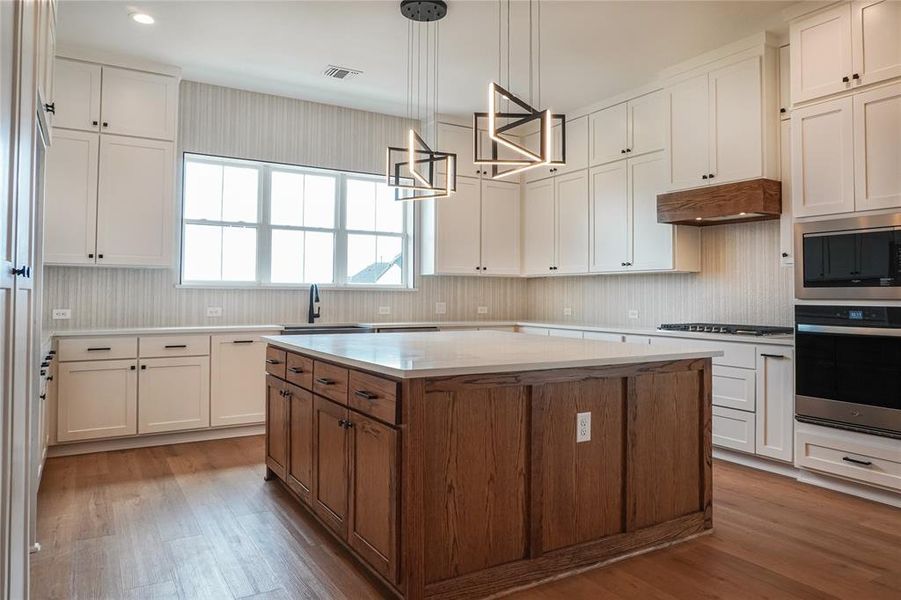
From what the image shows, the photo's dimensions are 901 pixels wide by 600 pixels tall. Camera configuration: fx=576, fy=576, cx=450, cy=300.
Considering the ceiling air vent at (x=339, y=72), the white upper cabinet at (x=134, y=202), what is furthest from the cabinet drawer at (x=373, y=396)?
the ceiling air vent at (x=339, y=72)

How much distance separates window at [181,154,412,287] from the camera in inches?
197

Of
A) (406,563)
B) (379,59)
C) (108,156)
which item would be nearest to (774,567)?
(406,563)

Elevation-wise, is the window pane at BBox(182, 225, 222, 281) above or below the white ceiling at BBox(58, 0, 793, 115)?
below

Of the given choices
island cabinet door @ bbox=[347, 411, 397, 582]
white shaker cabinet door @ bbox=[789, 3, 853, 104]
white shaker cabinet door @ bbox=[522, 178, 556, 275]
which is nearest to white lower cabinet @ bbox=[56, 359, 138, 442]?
island cabinet door @ bbox=[347, 411, 397, 582]

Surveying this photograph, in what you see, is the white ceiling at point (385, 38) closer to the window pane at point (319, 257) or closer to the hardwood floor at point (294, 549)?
the window pane at point (319, 257)

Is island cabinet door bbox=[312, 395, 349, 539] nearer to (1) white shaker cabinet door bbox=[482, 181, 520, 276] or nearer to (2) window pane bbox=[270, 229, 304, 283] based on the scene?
(2) window pane bbox=[270, 229, 304, 283]

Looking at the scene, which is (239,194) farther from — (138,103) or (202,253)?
(138,103)

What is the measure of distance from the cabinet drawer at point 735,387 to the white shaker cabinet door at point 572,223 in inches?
70.5

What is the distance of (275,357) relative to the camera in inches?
133

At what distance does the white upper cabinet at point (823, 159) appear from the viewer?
334cm

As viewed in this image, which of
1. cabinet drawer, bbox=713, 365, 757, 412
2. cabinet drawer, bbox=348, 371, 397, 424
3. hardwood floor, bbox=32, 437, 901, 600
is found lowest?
hardwood floor, bbox=32, 437, 901, 600

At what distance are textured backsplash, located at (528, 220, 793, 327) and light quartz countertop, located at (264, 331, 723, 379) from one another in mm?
1907

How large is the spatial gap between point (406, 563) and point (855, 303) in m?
2.92

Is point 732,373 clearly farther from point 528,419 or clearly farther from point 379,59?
point 379,59
